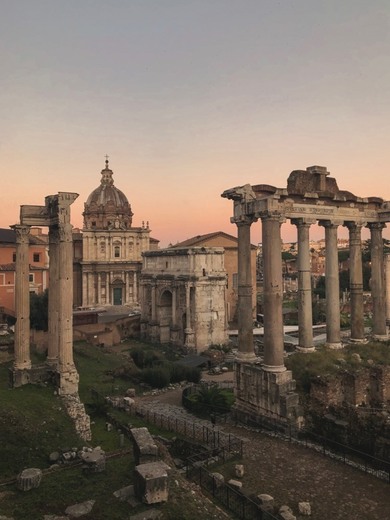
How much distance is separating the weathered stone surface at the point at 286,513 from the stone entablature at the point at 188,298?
90.2ft

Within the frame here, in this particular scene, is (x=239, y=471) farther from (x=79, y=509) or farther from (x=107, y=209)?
(x=107, y=209)

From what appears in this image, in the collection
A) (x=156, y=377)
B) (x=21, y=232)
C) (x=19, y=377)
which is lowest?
(x=156, y=377)

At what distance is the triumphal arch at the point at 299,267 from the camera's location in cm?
1631

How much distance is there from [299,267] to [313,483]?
30.2 feet

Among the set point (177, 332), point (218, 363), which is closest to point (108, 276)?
point (177, 332)

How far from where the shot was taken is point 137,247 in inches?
2276

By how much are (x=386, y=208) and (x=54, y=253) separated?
49.4ft

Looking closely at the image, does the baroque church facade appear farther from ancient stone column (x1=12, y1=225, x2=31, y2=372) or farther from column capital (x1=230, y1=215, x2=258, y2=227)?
column capital (x1=230, y1=215, x2=258, y2=227)

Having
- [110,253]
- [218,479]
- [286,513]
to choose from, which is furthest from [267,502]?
[110,253]

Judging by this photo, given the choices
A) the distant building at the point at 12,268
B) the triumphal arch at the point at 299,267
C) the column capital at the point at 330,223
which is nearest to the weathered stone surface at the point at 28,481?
the triumphal arch at the point at 299,267

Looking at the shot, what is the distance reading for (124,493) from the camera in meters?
9.63

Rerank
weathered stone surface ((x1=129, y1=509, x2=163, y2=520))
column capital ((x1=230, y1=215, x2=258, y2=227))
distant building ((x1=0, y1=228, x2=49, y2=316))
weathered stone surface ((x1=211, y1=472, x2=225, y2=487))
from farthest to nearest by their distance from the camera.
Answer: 1. distant building ((x1=0, y1=228, x2=49, y2=316))
2. column capital ((x1=230, y1=215, x2=258, y2=227))
3. weathered stone surface ((x1=211, y1=472, x2=225, y2=487))
4. weathered stone surface ((x1=129, y1=509, x2=163, y2=520))

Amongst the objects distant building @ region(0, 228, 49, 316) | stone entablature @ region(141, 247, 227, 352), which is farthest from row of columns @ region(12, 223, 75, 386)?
distant building @ region(0, 228, 49, 316)

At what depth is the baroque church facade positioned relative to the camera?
5506cm
